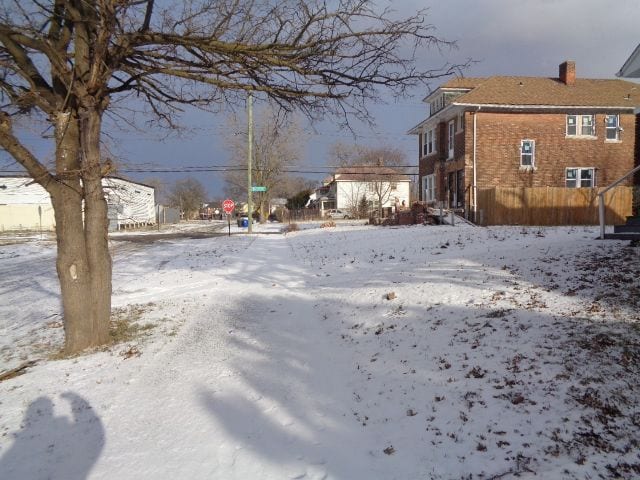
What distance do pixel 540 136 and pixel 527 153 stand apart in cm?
105

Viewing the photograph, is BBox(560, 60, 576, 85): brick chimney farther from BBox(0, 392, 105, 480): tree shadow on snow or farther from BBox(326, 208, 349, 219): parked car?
BBox(326, 208, 349, 219): parked car

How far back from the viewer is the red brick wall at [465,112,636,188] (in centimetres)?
2369

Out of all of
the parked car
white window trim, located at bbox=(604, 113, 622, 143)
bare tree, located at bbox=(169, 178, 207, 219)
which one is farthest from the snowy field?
bare tree, located at bbox=(169, 178, 207, 219)

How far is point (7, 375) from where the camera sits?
5570 millimetres

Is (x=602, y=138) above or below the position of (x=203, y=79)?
above

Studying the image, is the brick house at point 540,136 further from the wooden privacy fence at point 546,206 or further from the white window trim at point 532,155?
the wooden privacy fence at point 546,206

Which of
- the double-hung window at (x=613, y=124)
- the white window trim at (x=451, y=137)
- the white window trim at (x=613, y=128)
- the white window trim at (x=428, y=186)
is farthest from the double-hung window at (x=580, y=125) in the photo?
the white window trim at (x=428, y=186)

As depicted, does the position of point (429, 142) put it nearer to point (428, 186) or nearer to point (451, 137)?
point (428, 186)

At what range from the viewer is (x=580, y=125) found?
2414cm

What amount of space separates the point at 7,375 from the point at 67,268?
1.44 metres

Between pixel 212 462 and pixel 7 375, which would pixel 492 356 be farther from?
pixel 7 375

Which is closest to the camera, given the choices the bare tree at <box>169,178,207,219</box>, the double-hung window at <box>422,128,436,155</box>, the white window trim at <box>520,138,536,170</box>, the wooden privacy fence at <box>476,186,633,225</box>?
the wooden privacy fence at <box>476,186,633,225</box>

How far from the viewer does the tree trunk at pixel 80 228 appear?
6.04 m

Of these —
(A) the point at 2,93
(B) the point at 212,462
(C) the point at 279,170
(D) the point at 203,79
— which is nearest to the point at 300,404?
(B) the point at 212,462
